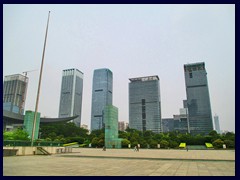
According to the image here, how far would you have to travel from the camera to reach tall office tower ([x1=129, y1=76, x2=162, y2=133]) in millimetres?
114812

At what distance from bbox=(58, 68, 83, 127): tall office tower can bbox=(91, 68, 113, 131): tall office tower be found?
44.8 ft

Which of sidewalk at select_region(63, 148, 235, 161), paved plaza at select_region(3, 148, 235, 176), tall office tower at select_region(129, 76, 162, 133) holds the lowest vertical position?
sidewalk at select_region(63, 148, 235, 161)

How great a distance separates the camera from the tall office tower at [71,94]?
14238cm

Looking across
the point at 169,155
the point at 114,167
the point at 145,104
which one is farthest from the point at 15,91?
the point at 114,167

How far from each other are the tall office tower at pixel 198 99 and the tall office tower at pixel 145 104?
19.0m

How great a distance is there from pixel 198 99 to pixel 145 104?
3226 centimetres

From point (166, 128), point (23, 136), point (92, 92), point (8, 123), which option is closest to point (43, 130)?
point (8, 123)

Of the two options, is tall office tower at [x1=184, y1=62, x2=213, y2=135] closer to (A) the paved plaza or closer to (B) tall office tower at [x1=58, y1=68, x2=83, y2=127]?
(B) tall office tower at [x1=58, y1=68, x2=83, y2=127]

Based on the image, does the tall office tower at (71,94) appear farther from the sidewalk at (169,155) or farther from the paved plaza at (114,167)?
the paved plaza at (114,167)

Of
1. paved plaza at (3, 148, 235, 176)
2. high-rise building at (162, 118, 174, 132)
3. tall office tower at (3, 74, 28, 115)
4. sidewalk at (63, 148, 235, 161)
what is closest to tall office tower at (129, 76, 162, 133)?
high-rise building at (162, 118, 174, 132)

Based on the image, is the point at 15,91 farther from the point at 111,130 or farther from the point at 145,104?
the point at 111,130

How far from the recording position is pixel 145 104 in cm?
12006

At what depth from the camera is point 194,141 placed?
159ft
